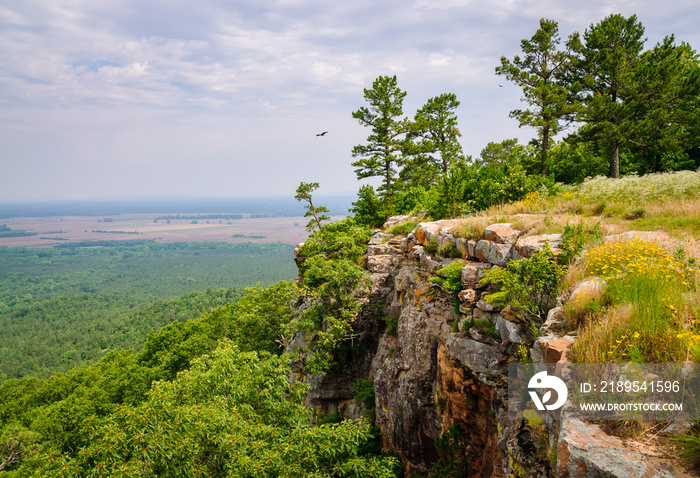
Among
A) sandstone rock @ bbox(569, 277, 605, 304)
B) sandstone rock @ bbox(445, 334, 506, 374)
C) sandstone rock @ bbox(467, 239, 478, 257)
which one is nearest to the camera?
sandstone rock @ bbox(569, 277, 605, 304)

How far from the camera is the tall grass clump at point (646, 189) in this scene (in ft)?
38.7

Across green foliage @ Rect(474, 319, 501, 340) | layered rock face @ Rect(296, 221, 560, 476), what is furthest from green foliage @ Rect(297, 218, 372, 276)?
green foliage @ Rect(474, 319, 501, 340)

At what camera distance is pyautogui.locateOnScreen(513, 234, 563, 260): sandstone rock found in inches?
359

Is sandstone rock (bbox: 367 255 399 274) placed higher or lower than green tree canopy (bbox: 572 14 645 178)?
lower

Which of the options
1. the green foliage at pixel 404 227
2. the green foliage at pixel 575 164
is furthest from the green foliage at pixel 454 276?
the green foliage at pixel 575 164

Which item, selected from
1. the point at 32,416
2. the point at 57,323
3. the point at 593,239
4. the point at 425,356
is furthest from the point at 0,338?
the point at 593,239

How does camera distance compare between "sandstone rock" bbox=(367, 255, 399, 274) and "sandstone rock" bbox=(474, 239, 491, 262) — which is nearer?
"sandstone rock" bbox=(474, 239, 491, 262)

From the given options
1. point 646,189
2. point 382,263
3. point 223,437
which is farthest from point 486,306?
point 382,263

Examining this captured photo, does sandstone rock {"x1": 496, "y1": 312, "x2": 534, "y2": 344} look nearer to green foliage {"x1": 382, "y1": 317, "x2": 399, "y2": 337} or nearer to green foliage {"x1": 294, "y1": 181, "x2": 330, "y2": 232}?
green foliage {"x1": 382, "y1": 317, "x2": 399, "y2": 337}

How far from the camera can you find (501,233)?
35.6ft

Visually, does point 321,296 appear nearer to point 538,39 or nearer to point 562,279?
point 562,279

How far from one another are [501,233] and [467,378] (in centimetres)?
432

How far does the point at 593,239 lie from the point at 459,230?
4534mm

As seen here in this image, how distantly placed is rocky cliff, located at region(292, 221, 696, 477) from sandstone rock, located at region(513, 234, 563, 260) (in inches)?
1.1
